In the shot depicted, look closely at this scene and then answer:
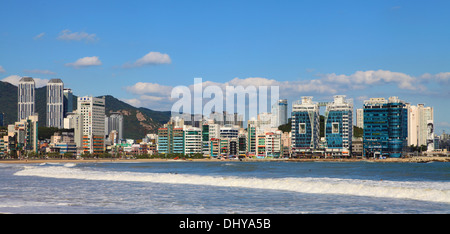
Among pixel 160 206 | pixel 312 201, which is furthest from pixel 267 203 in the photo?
pixel 160 206

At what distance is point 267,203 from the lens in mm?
27516

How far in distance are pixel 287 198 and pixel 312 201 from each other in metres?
2.26

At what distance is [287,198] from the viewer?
30281 mm
